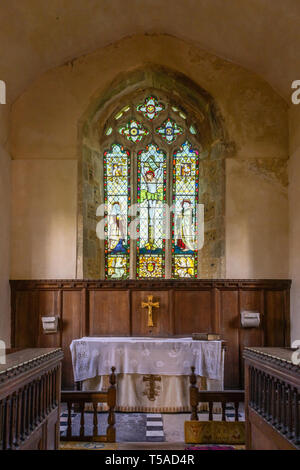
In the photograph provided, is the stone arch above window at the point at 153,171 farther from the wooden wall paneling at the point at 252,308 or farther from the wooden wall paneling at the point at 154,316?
the wooden wall paneling at the point at 154,316

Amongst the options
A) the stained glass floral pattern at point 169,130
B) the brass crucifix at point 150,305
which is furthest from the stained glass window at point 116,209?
the brass crucifix at point 150,305

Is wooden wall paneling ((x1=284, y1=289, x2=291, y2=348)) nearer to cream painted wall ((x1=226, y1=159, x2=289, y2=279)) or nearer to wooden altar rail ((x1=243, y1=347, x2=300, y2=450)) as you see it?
cream painted wall ((x1=226, y1=159, x2=289, y2=279))

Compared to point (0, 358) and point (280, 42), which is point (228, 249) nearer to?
point (280, 42)

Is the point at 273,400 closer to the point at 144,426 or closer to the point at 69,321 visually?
the point at 144,426

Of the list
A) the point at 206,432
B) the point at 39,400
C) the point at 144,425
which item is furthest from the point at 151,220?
the point at 39,400

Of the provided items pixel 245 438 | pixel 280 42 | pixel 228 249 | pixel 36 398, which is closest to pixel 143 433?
pixel 245 438

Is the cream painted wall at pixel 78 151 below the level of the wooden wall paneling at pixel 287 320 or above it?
above

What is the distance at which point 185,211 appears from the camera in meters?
9.17

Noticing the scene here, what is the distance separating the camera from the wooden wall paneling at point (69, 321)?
7.93 metres

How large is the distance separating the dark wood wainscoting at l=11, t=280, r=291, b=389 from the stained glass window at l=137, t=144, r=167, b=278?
969 mm

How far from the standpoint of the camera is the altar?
6.62m

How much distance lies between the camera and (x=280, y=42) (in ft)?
23.9

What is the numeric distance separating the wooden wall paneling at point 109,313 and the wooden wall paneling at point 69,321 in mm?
204

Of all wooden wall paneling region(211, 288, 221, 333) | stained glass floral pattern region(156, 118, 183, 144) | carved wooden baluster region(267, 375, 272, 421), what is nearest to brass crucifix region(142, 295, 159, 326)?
wooden wall paneling region(211, 288, 221, 333)
